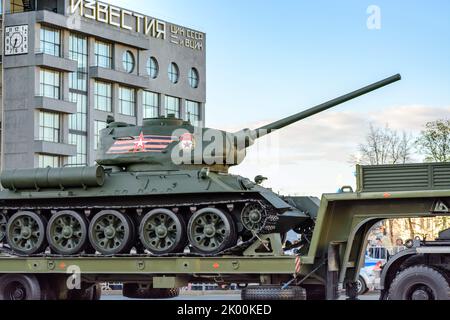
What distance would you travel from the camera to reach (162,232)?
20.5 metres

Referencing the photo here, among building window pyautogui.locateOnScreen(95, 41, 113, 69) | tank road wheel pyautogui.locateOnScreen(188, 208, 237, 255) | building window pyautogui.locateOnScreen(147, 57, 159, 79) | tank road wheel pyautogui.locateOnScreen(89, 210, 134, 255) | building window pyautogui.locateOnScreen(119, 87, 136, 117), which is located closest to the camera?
tank road wheel pyautogui.locateOnScreen(188, 208, 237, 255)

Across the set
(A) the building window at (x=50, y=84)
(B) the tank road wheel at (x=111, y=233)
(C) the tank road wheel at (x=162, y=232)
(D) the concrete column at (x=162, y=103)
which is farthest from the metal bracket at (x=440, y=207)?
(D) the concrete column at (x=162, y=103)

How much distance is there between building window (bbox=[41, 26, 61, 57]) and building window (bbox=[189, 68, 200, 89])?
18.2 metres

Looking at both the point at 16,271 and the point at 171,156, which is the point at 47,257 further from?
the point at 171,156

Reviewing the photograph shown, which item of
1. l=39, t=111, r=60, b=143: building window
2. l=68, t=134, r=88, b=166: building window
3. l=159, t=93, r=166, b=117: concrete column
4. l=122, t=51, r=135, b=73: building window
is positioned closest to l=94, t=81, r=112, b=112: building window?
l=122, t=51, r=135, b=73: building window

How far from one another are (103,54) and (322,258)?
205 feet

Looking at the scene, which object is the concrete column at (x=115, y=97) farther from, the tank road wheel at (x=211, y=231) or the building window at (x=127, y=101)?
the tank road wheel at (x=211, y=231)

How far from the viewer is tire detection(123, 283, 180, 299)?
2258 cm

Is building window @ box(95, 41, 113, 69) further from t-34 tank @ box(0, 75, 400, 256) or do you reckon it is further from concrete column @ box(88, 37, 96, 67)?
t-34 tank @ box(0, 75, 400, 256)

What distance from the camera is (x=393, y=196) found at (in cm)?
1802

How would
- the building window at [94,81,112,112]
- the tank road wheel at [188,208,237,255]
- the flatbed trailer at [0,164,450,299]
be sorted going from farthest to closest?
the building window at [94,81,112,112]
the tank road wheel at [188,208,237,255]
the flatbed trailer at [0,164,450,299]

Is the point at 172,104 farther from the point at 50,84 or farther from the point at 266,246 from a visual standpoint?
the point at 266,246

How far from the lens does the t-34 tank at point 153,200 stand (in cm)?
2016
